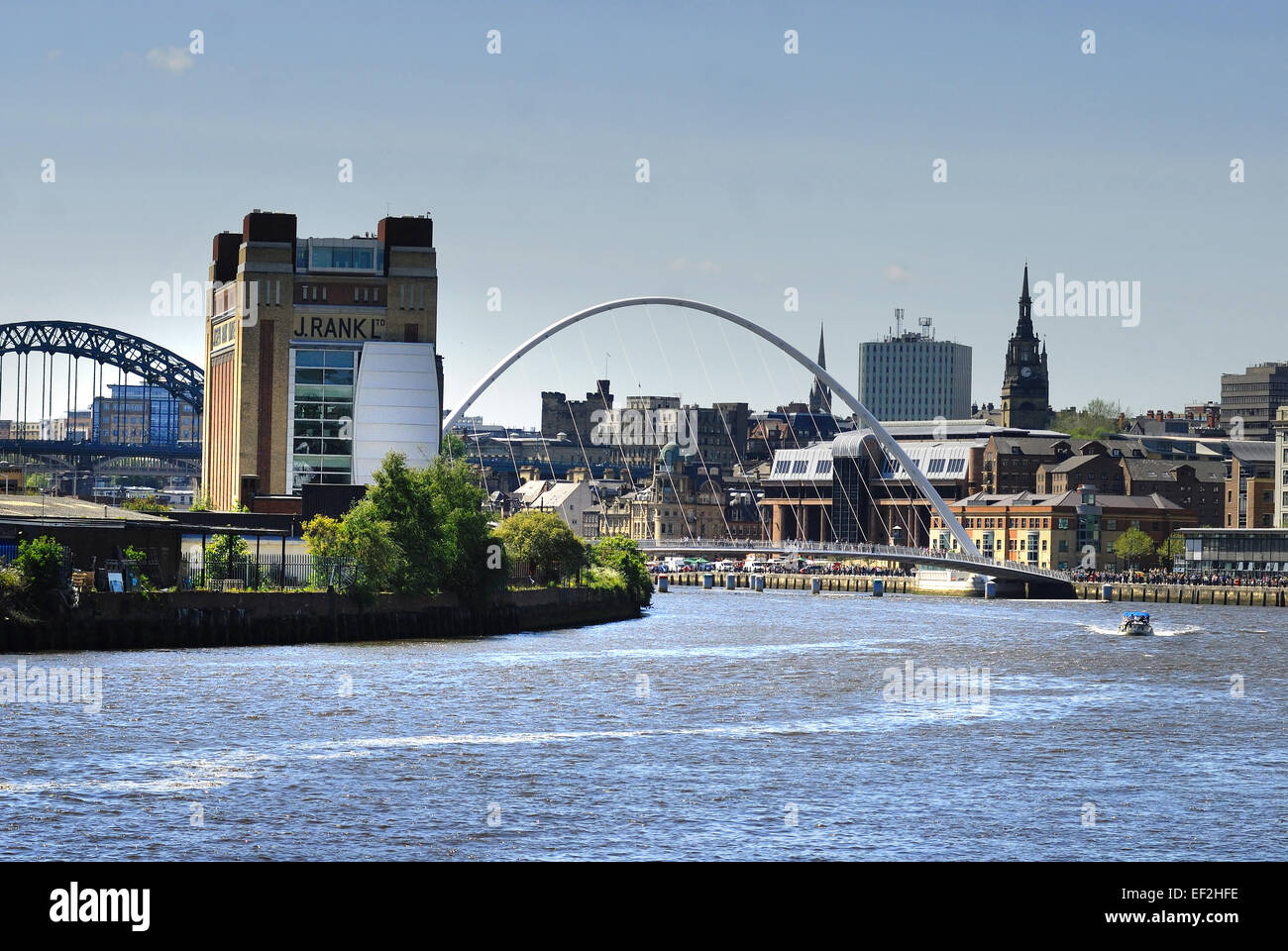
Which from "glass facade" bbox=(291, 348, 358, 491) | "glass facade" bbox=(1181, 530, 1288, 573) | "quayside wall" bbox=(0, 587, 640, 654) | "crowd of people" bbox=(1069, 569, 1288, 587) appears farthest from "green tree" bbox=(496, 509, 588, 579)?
"glass facade" bbox=(1181, 530, 1288, 573)

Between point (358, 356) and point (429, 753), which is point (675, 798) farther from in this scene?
point (358, 356)

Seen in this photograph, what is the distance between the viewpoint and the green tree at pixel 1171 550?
177625 mm

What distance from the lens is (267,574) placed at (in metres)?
80.2

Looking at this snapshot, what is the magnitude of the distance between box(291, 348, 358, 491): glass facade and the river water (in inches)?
2284

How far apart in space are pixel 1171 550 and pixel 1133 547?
4151 millimetres

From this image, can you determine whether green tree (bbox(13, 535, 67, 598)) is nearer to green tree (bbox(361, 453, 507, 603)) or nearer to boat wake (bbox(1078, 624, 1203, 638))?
green tree (bbox(361, 453, 507, 603))

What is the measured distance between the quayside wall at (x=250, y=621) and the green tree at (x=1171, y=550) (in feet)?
345

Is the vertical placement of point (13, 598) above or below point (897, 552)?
above

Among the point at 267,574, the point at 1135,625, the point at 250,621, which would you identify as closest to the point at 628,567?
the point at 1135,625

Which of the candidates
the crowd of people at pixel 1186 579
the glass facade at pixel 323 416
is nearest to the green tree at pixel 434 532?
the glass facade at pixel 323 416

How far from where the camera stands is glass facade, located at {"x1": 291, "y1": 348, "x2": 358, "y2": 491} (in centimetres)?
12838

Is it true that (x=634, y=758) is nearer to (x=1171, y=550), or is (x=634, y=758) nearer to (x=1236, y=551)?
(x=1236, y=551)
